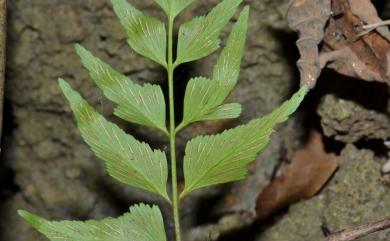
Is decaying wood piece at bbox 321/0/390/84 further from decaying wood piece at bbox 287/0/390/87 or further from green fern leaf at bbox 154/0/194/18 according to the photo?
green fern leaf at bbox 154/0/194/18

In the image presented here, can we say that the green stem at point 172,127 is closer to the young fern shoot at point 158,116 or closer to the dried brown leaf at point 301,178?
the young fern shoot at point 158,116

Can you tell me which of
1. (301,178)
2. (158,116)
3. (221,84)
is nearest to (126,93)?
(158,116)

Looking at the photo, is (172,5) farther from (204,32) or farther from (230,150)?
(230,150)

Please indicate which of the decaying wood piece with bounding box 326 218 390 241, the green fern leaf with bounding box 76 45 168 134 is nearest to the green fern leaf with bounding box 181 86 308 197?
the green fern leaf with bounding box 76 45 168 134

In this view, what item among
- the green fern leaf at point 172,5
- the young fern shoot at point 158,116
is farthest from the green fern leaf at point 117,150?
the green fern leaf at point 172,5

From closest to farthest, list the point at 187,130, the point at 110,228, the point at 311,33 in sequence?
the point at 110,228
the point at 311,33
the point at 187,130
